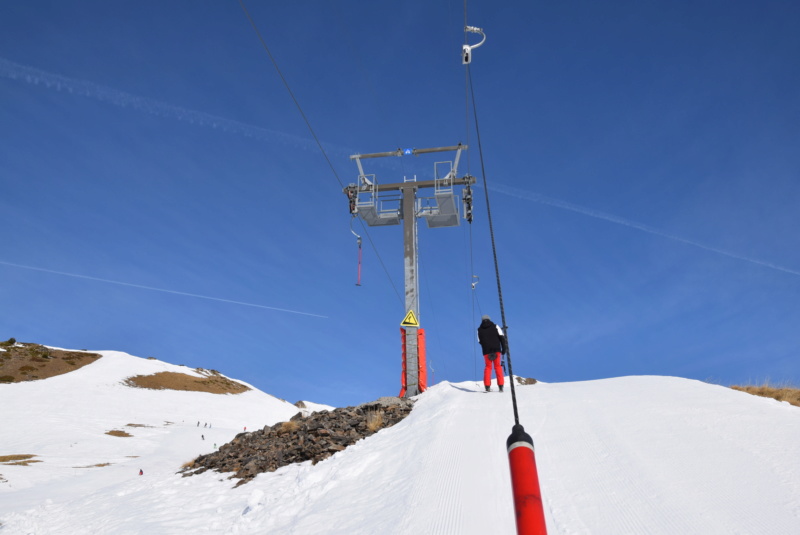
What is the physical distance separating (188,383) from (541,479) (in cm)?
7081

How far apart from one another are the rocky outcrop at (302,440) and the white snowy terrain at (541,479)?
1.77 ft

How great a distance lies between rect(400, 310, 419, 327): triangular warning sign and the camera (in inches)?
666

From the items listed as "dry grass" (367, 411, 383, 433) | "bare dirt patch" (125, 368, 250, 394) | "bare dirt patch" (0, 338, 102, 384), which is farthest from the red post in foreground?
"bare dirt patch" (125, 368, 250, 394)

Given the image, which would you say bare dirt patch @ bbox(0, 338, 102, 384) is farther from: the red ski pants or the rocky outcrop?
the red ski pants

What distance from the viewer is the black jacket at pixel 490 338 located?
44.7 ft

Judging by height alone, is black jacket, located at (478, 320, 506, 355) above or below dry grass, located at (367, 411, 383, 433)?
above

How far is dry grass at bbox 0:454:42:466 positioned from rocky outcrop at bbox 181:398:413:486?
22041 mm

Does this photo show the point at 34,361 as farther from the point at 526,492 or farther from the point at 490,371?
the point at 526,492

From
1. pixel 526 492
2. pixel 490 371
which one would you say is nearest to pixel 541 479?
pixel 526 492

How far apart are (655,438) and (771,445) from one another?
1333 mm

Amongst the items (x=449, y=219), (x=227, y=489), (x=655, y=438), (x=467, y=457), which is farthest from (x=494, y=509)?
(x=449, y=219)

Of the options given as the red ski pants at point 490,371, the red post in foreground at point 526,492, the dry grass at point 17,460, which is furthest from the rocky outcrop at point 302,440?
the dry grass at point 17,460

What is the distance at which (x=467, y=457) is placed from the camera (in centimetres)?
664

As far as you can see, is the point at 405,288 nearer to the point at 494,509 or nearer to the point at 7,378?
the point at 494,509
